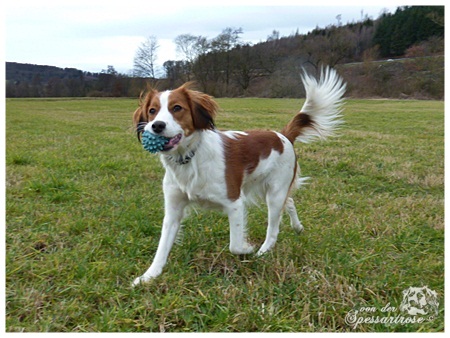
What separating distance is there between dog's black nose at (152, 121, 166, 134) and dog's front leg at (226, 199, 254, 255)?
2.62 ft

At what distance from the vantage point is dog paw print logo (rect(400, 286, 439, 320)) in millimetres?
2398

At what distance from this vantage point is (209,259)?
301cm

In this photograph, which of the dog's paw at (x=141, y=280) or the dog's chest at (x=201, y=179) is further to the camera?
the dog's chest at (x=201, y=179)

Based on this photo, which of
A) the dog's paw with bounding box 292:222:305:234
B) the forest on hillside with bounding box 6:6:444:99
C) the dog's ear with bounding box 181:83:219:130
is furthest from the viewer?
the forest on hillside with bounding box 6:6:444:99

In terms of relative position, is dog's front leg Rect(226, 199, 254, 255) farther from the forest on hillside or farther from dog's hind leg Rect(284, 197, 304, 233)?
the forest on hillside

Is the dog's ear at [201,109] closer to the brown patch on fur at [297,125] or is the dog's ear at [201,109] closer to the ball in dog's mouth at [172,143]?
the ball in dog's mouth at [172,143]

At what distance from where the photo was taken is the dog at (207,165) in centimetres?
287

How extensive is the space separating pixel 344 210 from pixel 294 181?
66 cm

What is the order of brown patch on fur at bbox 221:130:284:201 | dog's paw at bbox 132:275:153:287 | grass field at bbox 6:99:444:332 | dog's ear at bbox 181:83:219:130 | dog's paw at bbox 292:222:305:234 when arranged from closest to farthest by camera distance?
grass field at bbox 6:99:444:332 < dog's paw at bbox 132:275:153:287 < dog's ear at bbox 181:83:219:130 < brown patch on fur at bbox 221:130:284:201 < dog's paw at bbox 292:222:305:234

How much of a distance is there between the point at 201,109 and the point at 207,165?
16.2 inches

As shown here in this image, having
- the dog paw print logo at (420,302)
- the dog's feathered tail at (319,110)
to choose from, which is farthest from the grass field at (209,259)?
the dog's feathered tail at (319,110)

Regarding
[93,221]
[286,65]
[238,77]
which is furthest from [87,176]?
[238,77]

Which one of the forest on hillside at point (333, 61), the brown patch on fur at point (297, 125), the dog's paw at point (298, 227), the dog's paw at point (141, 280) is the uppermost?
the forest on hillside at point (333, 61)

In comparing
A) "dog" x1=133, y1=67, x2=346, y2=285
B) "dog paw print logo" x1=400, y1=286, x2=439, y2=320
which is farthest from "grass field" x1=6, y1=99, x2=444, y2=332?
"dog" x1=133, y1=67, x2=346, y2=285
